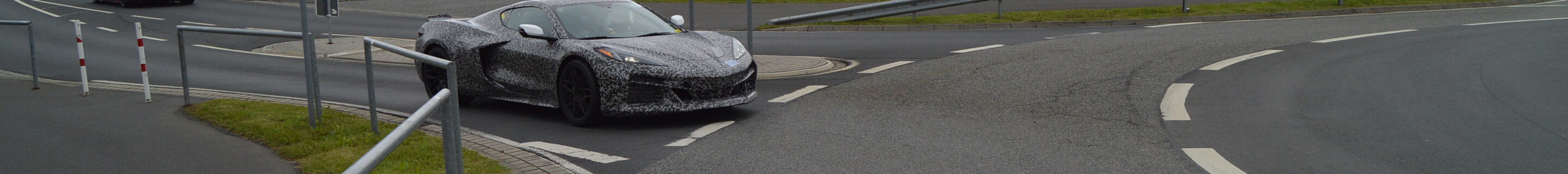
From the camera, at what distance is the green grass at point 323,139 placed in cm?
612

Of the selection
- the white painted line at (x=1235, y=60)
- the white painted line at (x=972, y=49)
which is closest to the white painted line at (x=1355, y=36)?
the white painted line at (x=1235, y=60)

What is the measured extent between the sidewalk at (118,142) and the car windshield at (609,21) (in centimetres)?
232

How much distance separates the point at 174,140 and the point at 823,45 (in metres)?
9.85

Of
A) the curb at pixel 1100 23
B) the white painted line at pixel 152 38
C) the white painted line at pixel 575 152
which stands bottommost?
the curb at pixel 1100 23

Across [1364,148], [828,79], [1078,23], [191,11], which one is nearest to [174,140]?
[828,79]

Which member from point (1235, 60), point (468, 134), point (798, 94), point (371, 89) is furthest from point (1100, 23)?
A: point (371, 89)

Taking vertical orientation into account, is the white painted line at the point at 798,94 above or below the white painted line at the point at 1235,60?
above

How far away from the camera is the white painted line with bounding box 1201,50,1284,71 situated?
448 inches

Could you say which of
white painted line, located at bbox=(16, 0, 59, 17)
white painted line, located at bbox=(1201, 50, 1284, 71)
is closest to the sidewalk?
white painted line, located at bbox=(1201, 50, 1284, 71)

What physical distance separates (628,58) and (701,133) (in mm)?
748

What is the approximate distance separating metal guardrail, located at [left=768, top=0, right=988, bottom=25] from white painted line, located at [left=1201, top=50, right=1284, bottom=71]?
823cm

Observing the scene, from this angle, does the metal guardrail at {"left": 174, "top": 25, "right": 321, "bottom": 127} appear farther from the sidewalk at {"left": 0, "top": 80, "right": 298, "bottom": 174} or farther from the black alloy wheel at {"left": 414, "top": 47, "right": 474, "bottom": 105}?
the black alloy wheel at {"left": 414, "top": 47, "right": 474, "bottom": 105}

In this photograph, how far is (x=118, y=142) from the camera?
696cm

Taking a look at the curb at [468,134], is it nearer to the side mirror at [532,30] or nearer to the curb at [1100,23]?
the side mirror at [532,30]
